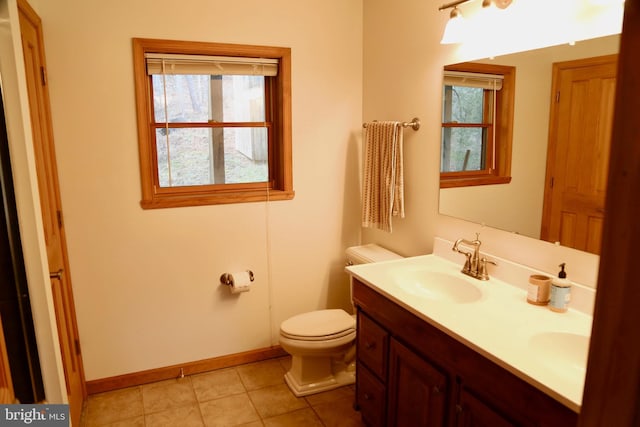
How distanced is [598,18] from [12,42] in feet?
6.54

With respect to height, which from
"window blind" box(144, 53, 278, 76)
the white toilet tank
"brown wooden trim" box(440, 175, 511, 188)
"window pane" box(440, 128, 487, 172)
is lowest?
the white toilet tank

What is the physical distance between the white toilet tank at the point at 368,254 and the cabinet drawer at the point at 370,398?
2.25 feet

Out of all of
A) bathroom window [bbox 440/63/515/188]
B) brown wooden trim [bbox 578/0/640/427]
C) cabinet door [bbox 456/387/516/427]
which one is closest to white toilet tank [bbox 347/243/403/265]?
bathroom window [bbox 440/63/515/188]

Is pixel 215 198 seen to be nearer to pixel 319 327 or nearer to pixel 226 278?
pixel 226 278

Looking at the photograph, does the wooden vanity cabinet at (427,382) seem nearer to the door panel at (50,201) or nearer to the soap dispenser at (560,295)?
the soap dispenser at (560,295)

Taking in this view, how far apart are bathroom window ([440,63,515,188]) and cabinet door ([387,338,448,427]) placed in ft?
2.84

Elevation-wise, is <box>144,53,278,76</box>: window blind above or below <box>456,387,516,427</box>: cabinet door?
above

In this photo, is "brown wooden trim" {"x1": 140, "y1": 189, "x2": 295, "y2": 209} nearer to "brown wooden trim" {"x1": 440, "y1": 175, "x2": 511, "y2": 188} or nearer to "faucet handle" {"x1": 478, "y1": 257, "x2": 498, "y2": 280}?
"brown wooden trim" {"x1": 440, "y1": 175, "x2": 511, "y2": 188}

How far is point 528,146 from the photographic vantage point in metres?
1.84

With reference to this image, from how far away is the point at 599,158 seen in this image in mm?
1544

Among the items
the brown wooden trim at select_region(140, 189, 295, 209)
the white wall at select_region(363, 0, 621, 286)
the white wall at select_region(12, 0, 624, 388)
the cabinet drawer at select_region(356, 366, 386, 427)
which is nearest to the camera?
the white wall at select_region(363, 0, 621, 286)

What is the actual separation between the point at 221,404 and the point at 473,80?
2156mm

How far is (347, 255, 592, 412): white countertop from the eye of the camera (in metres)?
1.22

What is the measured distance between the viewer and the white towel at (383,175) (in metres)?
2.52
